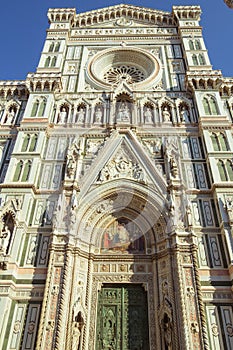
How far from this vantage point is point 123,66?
16312 millimetres

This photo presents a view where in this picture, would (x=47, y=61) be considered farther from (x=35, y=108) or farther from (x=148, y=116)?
(x=148, y=116)

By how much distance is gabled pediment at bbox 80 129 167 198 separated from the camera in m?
10.7

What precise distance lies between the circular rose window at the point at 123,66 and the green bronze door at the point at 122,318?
9.25 metres

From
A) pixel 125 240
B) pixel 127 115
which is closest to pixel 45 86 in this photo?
pixel 127 115

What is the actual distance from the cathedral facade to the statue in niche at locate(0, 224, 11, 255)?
0.10ft

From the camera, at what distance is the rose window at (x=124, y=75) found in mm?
15555

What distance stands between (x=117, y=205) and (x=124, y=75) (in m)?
7.70

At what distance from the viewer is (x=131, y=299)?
9.10 m

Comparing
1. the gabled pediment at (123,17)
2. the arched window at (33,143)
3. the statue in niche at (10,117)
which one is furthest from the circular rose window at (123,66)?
the arched window at (33,143)

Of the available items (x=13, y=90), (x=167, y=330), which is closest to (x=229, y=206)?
(x=167, y=330)

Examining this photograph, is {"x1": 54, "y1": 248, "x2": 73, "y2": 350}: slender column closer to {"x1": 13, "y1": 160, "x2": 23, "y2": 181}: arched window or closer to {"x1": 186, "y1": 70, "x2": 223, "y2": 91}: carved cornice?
{"x1": 13, "y1": 160, "x2": 23, "y2": 181}: arched window

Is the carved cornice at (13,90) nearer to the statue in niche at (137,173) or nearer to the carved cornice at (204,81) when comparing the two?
the statue in niche at (137,173)

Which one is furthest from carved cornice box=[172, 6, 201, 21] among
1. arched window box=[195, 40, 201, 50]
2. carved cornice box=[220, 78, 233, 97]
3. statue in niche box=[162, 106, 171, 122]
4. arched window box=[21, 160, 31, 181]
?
arched window box=[21, 160, 31, 181]

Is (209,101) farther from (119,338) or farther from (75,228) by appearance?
(119,338)
